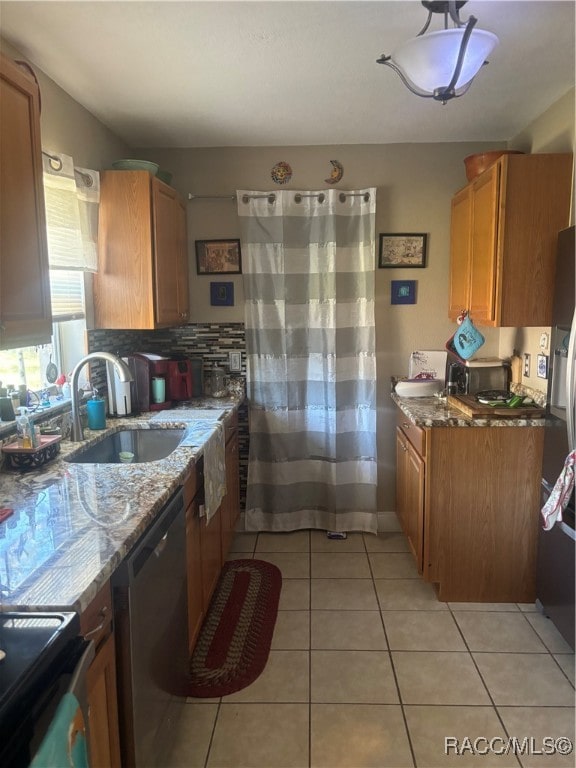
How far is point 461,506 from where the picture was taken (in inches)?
102

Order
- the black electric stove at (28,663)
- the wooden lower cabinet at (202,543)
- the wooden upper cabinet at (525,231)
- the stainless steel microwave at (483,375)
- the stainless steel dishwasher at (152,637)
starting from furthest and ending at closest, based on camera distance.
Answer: the stainless steel microwave at (483,375) < the wooden upper cabinet at (525,231) < the wooden lower cabinet at (202,543) < the stainless steel dishwasher at (152,637) < the black electric stove at (28,663)

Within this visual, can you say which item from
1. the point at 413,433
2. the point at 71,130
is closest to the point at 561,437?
the point at 413,433

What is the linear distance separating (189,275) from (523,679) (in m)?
2.79

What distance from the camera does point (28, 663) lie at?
35.7 inches

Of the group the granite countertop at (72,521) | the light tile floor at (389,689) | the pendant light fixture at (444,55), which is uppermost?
the pendant light fixture at (444,55)

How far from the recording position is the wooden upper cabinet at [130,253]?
267cm

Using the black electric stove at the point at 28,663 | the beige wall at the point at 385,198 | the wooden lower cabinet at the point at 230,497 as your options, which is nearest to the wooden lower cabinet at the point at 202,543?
the wooden lower cabinet at the point at 230,497

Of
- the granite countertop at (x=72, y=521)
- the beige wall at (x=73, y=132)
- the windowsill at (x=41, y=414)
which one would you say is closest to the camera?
the granite countertop at (x=72, y=521)

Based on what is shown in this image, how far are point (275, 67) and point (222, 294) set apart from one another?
1.49 m

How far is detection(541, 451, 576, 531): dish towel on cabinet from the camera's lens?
2031 millimetres

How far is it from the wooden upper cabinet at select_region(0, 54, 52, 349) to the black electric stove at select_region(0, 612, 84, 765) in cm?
86

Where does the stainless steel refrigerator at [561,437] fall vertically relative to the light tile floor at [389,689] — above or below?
above

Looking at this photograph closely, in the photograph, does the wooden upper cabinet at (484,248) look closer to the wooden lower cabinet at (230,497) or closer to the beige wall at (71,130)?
the wooden lower cabinet at (230,497)

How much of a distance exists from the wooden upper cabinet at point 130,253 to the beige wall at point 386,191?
0.58m
